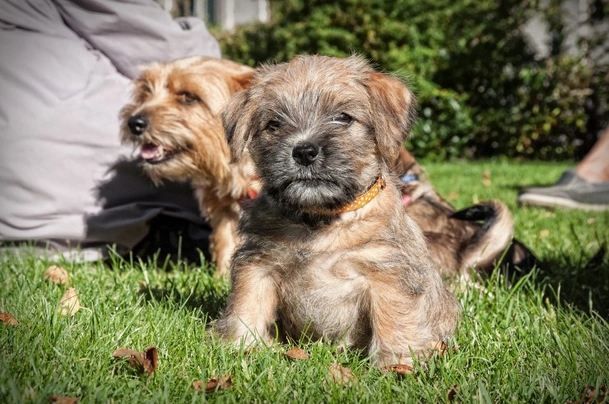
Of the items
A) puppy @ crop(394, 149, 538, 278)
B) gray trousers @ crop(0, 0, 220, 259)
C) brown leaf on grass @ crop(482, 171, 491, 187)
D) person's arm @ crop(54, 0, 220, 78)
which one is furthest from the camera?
brown leaf on grass @ crop(482, 171, 491, 187)

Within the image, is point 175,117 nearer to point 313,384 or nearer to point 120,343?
point 120,343

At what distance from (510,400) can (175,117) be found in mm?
2980

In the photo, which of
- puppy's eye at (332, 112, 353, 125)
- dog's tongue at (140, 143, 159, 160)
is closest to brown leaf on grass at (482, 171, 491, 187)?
dog's tongue at (140, 143, 159, 160)

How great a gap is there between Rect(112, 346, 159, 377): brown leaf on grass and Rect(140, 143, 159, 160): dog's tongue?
7.09 ft

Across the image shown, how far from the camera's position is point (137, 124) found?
463 centimetres

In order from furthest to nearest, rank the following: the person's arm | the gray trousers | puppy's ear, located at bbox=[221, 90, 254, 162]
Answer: the person's arm, the gray trousers, puppy's ear, located at bbox=[221, 90, 254, 162]

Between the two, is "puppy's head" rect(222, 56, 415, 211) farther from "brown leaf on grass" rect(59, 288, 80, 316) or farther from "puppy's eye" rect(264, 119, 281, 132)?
"brown leaf on grass" rect(59, 288, 80, 316)

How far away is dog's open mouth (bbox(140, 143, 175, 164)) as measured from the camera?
474cm

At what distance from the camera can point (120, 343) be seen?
9.71 ft

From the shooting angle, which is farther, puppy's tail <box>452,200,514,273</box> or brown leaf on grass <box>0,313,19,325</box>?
puppy's tail <box>452,200,514,273</box>

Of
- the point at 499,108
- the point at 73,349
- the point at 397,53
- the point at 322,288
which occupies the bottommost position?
the point at 499,108

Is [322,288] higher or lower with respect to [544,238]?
higher

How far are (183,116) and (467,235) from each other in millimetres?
2004

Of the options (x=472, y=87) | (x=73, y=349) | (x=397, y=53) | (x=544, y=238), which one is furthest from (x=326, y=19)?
(x=73, y=349)
